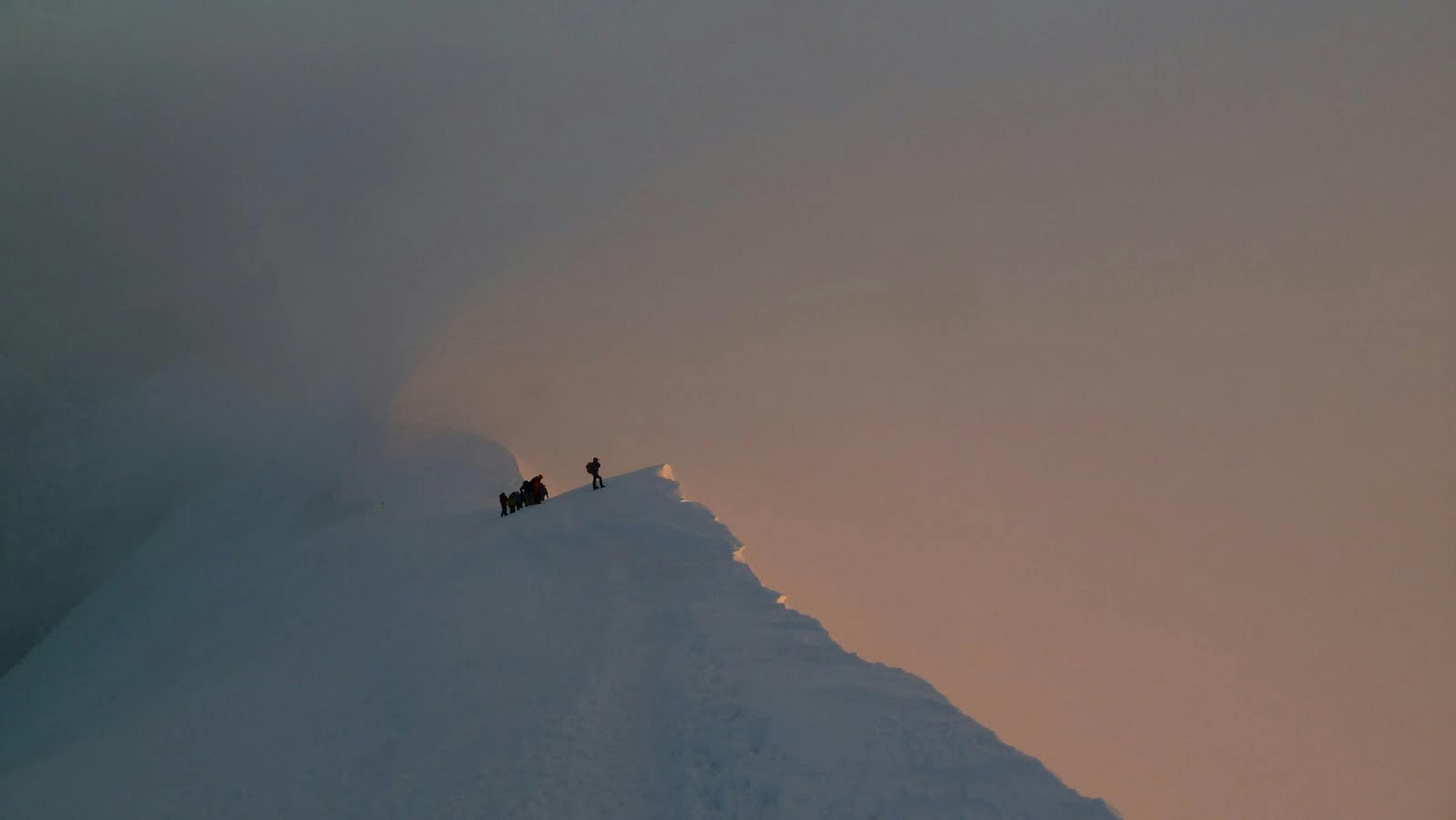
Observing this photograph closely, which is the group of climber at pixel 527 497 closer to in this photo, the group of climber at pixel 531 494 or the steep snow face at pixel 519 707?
the group of climber at pixel 531 494

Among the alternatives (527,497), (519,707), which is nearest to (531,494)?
(527,497)

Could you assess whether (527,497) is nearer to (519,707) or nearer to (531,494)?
(531,494)

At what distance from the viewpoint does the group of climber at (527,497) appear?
94.0 feet

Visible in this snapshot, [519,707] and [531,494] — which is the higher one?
[531,494]

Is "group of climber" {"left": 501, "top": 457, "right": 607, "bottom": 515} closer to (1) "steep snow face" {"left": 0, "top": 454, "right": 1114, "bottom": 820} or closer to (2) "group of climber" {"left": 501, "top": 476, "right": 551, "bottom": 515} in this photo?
(2) "group of climber" {"left": 501, "top": 476, "right": 551, "bottom": 515}

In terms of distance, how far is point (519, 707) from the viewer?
13.3 metres

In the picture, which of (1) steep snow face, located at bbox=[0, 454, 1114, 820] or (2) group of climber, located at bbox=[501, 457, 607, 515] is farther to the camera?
(2) group of climber, located at bbox=[501, 457, 607, 515]

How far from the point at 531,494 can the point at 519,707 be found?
1705 cm

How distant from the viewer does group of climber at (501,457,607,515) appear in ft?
93.2

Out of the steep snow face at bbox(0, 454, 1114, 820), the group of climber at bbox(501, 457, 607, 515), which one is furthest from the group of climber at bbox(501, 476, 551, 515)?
the steep snow face at bbox(0, 454, 1114, 820)

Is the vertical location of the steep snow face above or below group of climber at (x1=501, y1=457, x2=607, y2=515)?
Result: below

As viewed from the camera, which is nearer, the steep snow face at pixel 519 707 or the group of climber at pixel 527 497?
the steep snow face at pixel 519 707

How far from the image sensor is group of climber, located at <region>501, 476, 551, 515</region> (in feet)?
94.0

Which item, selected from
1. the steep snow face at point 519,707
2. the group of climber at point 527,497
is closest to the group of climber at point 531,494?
the group of climber at point 527,497
